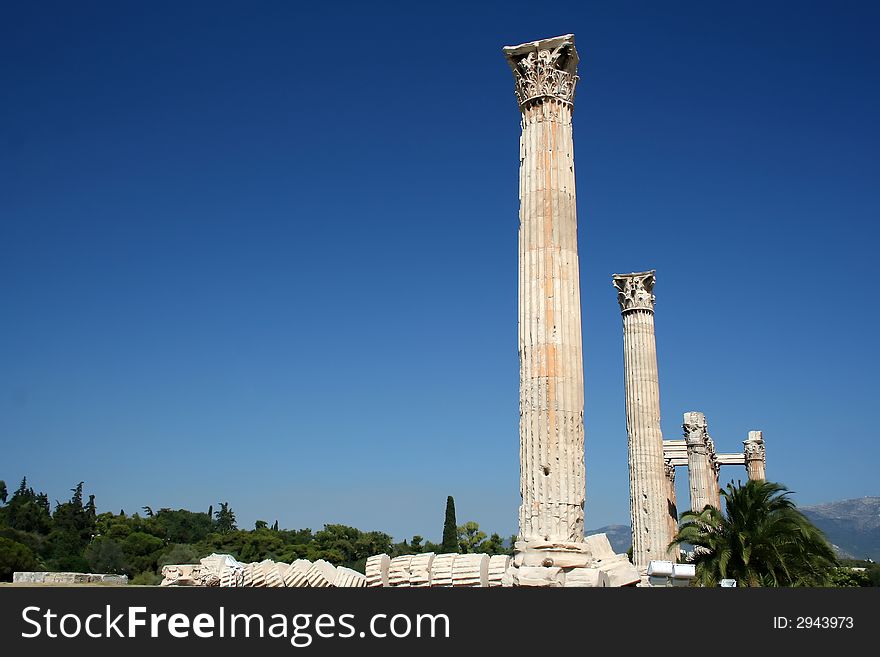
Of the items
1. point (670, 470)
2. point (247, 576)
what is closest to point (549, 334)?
point (247, 576)

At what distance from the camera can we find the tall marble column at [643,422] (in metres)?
26.8

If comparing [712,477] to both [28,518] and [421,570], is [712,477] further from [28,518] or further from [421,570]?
[28,518]

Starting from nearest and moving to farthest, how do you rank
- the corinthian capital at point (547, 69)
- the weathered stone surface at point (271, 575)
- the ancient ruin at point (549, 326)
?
the ancient ruin at point (549, 326) → the corinthian capital at point (547, 69) → the weathered stone surface at point (271, 575)

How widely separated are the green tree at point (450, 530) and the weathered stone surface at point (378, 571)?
154ft

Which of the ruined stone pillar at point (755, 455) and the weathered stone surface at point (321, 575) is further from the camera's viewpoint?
the ruined stone pillar at point (755, 455)

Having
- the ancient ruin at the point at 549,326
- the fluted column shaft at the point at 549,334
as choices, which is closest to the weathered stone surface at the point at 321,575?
the ancient ruin at the point at 549,326

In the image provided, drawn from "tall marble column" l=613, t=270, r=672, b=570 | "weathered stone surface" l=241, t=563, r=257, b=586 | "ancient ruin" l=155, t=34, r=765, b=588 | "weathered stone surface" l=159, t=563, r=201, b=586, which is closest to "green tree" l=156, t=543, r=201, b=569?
"weathered stone surface" l=159, t=563, r=201, b=586

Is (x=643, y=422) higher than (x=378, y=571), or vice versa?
(x=643, y=422)

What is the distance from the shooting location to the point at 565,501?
16219 mm

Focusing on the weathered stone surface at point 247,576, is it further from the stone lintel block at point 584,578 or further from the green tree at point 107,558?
the green tree at point 107,558

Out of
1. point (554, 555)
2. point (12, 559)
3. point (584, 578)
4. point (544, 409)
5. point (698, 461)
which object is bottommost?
point (584, 578)

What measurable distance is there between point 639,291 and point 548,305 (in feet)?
41.7

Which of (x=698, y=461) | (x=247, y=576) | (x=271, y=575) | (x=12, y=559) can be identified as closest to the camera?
(x=271, y=575)

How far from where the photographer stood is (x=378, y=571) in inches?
730
